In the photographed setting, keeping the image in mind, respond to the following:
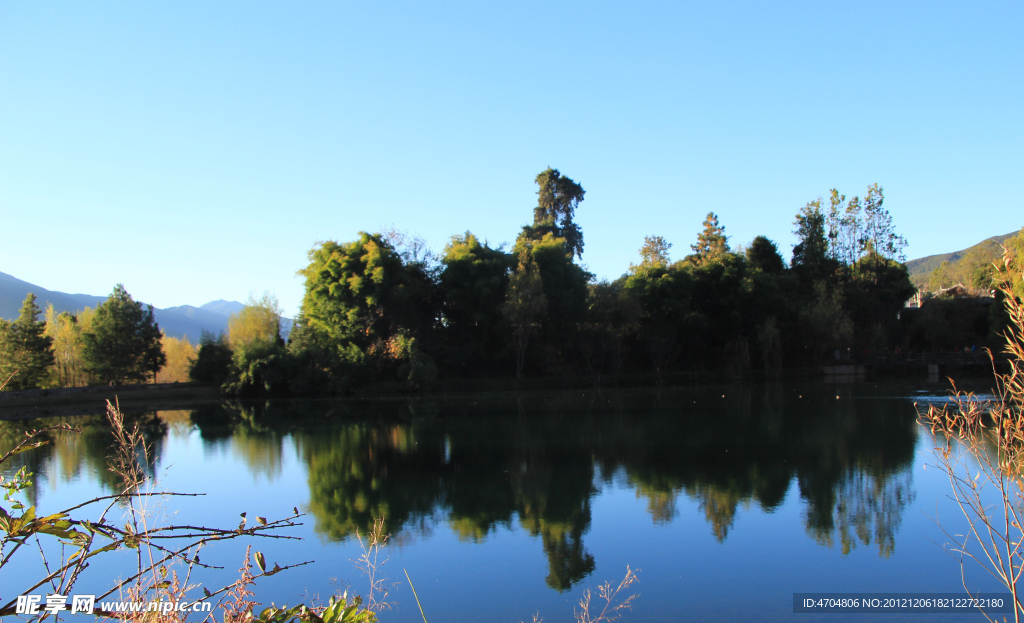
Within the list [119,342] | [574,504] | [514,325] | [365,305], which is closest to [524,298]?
[514,325]

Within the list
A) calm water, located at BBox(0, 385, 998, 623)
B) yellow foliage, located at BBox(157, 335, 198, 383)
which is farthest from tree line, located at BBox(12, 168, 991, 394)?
calm water, located at BBox(0, 385, 998, 623)

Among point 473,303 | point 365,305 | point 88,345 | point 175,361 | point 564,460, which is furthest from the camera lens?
point 175,361

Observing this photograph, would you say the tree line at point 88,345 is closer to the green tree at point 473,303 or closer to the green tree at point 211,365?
the green tree at point 211,365

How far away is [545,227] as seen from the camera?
1639 inches

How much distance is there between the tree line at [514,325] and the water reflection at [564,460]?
715 cm

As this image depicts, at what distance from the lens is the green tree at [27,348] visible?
104ft

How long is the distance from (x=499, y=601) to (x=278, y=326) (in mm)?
37348

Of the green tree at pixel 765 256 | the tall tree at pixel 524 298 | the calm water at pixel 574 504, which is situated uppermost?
the green tree at pixel 765 256

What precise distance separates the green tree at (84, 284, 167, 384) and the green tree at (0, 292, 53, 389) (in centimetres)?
207

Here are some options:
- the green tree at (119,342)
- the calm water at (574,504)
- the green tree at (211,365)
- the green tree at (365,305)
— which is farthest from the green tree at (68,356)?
the calm water at (574,504)

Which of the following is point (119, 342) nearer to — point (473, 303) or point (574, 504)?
point (473, 303)

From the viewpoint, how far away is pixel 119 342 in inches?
1389

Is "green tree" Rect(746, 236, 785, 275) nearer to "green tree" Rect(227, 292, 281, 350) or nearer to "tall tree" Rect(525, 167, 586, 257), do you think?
"tall tree" Rect(525, 167, 586, 257)

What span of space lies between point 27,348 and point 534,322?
24.9m
